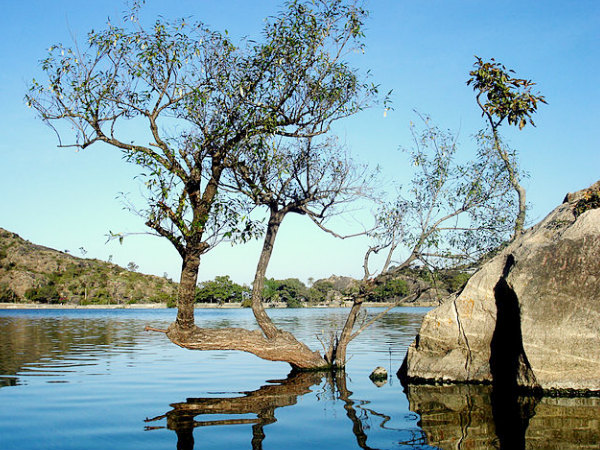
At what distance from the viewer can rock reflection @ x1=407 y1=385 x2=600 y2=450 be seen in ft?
32.8

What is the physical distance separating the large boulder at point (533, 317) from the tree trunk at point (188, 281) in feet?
25.6

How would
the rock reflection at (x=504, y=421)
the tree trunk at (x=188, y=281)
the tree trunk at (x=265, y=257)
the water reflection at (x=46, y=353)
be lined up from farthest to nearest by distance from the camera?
the water reflection at (x=46, y=353) → the tree trunk at (x=265, y=257) → the tree trunk at (x=188, y=281) → the rock reflection at (x=504, y=421)

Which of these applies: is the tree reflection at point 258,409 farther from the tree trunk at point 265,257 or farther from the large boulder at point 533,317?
the large boulder at point 533,317

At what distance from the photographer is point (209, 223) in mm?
15445

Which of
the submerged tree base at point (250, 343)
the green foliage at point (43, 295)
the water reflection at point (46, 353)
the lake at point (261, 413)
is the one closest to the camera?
the lake at point (261, 413)

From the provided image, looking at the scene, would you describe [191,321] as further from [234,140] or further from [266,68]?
[266,68]

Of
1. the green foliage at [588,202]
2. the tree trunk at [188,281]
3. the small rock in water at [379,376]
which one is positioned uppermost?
the green foliage at [588,202]

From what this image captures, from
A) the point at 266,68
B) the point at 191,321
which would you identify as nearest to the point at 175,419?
the point at 191,321

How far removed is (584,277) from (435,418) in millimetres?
5783

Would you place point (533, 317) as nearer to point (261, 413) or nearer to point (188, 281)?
point (261, 413)

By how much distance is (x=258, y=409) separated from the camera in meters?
13.8

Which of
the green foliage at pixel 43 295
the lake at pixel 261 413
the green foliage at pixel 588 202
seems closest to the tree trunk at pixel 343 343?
the lake at pixel 261 413

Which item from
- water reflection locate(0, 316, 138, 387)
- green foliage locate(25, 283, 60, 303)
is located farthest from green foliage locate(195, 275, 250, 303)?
water reflection locate(0, 316, 138, 387)

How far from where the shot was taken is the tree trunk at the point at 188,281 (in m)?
15.5
